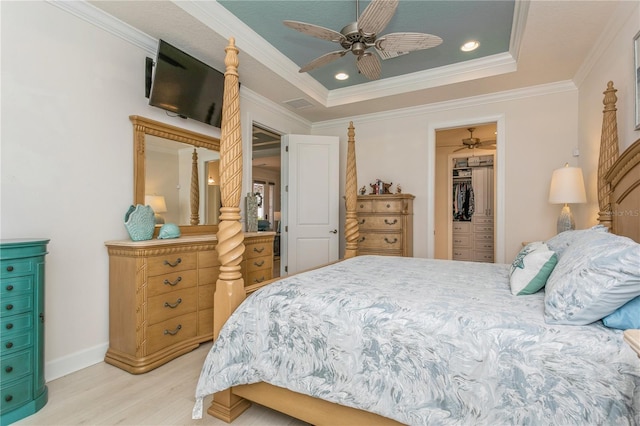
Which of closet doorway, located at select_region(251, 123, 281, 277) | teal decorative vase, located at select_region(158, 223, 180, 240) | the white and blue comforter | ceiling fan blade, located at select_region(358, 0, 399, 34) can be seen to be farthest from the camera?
closet doorway, located at select_region(251, 123, 281, 277)

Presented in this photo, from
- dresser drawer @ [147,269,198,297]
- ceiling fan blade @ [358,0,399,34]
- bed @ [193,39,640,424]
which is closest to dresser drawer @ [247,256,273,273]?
dresser drawer @ [147,269,198,297]

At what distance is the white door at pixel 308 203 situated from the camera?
445cm

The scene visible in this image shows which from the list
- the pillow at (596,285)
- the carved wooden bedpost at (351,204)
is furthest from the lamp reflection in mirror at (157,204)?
the pillow at (596,285)

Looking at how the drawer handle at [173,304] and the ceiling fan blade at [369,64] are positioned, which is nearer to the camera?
the drawer handle at [173,304]

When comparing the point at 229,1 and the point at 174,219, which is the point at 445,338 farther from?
the point at 229,1

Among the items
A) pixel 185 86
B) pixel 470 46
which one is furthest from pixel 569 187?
pixel 185 86

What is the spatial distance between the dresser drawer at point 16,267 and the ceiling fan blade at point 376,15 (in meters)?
2.44

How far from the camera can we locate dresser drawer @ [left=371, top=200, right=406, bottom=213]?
4.02 metres

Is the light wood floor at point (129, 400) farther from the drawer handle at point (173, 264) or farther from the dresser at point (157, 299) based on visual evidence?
the drawer handle at point (173, 264)

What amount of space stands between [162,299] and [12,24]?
200cm

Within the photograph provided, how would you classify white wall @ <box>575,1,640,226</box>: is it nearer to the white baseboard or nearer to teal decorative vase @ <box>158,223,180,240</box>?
teal decorative vase @ <box>158,223,180,240</box>

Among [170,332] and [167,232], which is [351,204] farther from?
[170,332]

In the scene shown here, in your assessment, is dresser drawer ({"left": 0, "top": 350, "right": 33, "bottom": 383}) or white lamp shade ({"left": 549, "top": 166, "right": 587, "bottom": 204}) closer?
dresser drawer ({"left": 0, "top": 350, "right": 33, "bottom": 383})

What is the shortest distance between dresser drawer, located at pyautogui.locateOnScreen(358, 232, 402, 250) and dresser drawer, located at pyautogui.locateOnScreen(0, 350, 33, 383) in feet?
10.7
